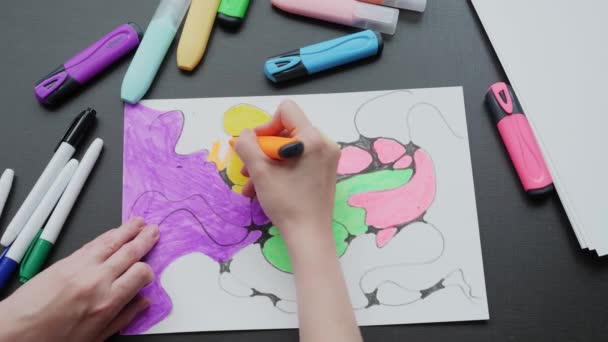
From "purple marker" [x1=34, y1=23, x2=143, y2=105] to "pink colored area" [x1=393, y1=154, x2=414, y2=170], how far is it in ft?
1.19

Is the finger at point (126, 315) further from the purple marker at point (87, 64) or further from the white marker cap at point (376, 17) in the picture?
the white marker cap at point (376, 17)

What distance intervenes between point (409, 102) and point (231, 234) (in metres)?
0.27

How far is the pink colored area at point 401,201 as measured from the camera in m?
0.63

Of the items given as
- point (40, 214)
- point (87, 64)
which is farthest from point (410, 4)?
point (40, 214)

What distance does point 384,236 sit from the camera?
2.05 feet

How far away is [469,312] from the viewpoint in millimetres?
603

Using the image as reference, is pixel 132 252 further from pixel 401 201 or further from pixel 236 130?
pixel 401 201

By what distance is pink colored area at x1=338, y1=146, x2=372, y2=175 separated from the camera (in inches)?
25.7

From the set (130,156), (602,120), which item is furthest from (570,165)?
(130,156)

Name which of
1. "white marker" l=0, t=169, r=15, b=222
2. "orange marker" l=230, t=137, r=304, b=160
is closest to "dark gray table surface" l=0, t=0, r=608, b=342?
"white marker" l=0, t=169, r=15, b=222

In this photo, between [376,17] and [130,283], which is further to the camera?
[376,17]

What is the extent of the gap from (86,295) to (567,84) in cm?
62

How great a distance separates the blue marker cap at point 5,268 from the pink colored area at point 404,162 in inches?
18.0

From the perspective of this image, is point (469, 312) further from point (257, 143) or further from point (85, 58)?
point (85, 58)
